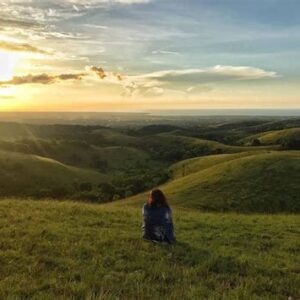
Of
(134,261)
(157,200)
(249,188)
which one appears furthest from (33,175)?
(134,261)


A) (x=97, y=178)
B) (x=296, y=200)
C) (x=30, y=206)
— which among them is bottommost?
(x=97, y=178)

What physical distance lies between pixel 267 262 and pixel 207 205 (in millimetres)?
29451

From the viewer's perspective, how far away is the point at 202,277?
35.8ft

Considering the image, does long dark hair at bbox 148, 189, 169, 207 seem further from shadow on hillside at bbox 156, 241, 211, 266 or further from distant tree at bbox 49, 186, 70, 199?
distant tree at bbox 49, 186, 70, 199

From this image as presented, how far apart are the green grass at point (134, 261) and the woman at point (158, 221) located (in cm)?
43

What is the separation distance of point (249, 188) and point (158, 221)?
35884mm

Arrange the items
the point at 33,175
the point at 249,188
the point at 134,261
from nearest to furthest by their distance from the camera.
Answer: the point at 134,261
the point at 249,188
the point at 33,175

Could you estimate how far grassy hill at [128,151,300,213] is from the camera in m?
43.9

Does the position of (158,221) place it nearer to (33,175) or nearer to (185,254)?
(185,254)

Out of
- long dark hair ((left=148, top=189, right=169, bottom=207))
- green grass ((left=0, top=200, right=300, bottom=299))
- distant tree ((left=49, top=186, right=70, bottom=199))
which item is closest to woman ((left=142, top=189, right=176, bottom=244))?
long dark hair ((left=148, top=189, right=169, bottom=207))

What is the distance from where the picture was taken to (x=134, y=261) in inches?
484

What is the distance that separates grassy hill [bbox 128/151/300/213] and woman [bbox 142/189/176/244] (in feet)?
86.1

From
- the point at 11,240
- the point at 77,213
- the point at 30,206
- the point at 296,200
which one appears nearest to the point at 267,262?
the point at 11,240

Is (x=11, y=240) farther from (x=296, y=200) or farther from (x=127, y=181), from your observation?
(x=127, y=181)
